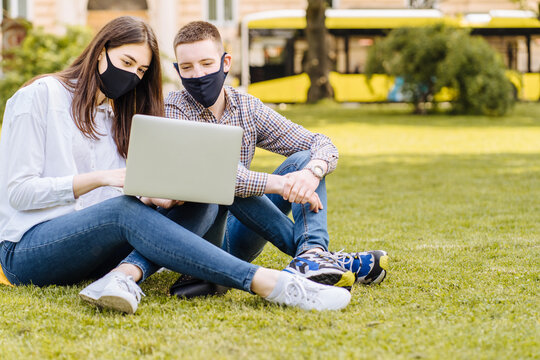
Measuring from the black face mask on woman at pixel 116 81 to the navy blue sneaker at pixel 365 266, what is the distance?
1.10m

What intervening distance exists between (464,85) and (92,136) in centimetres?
1297

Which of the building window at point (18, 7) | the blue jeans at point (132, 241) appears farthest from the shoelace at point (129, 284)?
the building window at point (18, 7)

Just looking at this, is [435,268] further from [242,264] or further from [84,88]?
[84,88]

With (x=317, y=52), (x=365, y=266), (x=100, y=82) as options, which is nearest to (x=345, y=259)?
(x=365, y=266)

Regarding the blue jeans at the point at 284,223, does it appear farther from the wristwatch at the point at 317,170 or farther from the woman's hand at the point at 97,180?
the woman's hand at the point at 97,180

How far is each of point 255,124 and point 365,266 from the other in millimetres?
824

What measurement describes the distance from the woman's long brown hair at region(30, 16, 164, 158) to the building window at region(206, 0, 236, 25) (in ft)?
72.0

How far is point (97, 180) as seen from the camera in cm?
268

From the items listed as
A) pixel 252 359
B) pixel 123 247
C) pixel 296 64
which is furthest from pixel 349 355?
pixel 296 64

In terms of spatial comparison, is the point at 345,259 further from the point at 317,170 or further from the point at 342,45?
the point at 342,45

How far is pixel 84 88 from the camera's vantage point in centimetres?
294

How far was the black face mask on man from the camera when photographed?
315 centimetres

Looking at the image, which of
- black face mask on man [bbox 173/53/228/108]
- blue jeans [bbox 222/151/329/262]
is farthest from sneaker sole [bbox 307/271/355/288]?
black face mask on man [bbox 173/53/228/108]

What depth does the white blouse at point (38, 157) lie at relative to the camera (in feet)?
8.90
